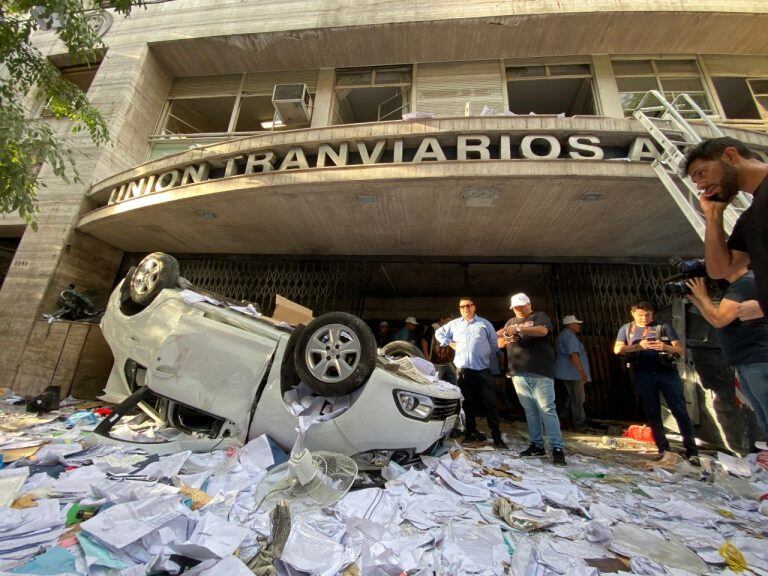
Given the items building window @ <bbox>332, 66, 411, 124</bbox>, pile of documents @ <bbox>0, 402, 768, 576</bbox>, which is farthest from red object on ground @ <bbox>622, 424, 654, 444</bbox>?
building window @ <bbox>332, 66, 411, 124</bbox>

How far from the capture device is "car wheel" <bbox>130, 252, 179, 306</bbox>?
3141 mm

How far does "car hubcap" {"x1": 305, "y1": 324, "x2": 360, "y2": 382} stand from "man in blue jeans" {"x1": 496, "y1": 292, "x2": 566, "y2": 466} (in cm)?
180

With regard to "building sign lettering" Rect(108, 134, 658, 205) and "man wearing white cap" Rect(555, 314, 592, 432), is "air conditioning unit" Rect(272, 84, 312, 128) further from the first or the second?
"man wearing white cap" Rect(555, 314, 592, 432)

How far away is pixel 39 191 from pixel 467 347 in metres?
8.77

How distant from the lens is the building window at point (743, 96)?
5969 millimetres

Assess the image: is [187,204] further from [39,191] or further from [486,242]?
[486,242]

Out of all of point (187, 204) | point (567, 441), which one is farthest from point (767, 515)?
point (187, 204)

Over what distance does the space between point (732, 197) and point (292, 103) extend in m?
6.76

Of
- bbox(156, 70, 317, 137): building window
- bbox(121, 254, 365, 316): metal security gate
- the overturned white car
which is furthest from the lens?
bbox(156, 70, 317, 137): building window

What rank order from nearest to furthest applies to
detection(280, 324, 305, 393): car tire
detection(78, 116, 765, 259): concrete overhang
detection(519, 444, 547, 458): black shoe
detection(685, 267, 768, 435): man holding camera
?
→ detection(685, 267, 768, 435): man holding camera, detection(280, 324, 305, 393): car tire, detection(519, 444, 547, 458): black shoe, detection(78, 116, 765, 259): concrete overhang

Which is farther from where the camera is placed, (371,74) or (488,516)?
(371,74)

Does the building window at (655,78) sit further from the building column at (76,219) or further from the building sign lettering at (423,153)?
the building column at (76,219)

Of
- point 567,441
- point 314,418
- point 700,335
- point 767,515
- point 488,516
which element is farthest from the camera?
point 567,441

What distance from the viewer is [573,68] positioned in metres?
6.33
